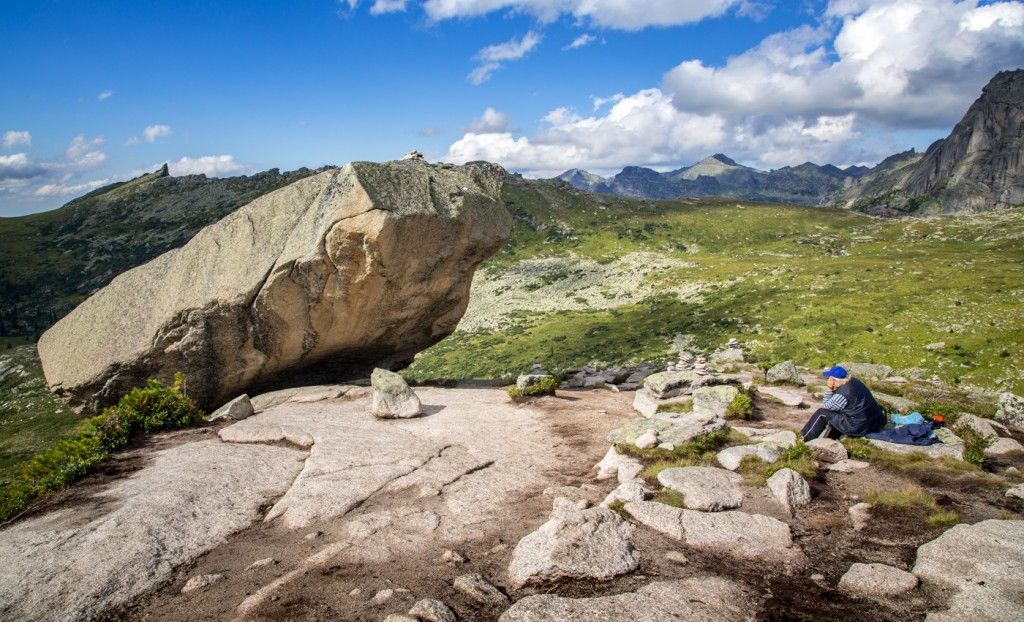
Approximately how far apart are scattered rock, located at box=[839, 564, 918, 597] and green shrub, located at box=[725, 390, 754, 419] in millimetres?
10821

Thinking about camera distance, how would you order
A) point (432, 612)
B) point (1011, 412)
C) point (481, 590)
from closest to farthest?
1. point (432, 612)
2. point (481, 590)
3. point (1011, 412)

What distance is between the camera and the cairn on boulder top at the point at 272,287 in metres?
23.6

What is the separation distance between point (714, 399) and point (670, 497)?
9944mm

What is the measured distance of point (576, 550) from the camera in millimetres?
10258

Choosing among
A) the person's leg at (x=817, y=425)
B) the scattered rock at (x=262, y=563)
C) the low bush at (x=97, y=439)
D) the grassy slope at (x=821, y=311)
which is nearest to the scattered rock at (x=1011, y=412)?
the person's leg at (x=817, y=425)

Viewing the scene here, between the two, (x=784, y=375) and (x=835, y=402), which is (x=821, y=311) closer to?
(x=784, y=375)

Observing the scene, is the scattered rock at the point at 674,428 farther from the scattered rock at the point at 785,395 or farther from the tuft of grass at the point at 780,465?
the scattered rock at the point at 785,395

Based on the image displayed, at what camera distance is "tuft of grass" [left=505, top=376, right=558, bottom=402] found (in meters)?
25.8

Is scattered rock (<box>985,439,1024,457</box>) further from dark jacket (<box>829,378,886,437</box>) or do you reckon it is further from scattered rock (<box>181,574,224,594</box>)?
scattered rock (<box>181,574,224,594</box>)

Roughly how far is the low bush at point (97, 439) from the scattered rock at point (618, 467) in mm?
15265

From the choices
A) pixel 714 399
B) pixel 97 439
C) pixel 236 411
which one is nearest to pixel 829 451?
pixel 714 399

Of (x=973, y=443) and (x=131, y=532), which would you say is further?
(x=973, y=443)

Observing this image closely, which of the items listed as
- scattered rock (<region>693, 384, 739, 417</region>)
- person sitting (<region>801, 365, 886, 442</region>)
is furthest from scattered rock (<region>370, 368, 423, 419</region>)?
person sitting (<region>801, 365, 886, 442</region>)

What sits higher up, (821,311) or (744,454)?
(744,454)
